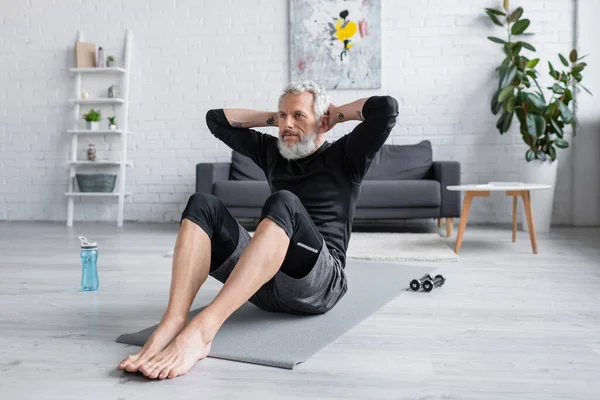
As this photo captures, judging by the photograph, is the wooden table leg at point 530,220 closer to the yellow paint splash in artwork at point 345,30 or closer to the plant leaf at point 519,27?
A: the plant leaf at point 519,27

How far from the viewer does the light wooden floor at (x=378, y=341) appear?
145 cm

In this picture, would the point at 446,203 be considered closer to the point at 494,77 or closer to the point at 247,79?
the point at 494,77

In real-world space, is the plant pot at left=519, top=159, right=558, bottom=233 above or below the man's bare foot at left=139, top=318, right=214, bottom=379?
above

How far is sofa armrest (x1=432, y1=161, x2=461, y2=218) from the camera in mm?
4742

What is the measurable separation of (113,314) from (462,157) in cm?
406

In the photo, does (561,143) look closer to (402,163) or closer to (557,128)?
(557,128)

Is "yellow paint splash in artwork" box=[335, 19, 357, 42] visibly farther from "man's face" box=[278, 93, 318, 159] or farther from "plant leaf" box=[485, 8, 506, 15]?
"man's face" box=[278, 93, 318, 159]

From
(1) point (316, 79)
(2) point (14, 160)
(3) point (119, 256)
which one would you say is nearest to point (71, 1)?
(2) point (14, 160)

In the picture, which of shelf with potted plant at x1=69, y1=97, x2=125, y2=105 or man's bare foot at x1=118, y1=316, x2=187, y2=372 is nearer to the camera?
man's bare foot at x1=118, y1=316, x2=187, y2=372

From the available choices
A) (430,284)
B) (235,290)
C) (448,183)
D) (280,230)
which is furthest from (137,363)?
(448,183)

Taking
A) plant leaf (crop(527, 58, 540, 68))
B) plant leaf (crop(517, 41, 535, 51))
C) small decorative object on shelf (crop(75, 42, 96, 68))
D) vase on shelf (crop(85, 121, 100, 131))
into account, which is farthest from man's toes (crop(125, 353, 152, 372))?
small decorative object on shelf (crop(75, 42, 96, 68))

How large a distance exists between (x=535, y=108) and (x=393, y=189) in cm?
133

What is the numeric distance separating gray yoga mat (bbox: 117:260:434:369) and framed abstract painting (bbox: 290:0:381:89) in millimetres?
3279

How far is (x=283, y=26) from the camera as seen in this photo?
18.8 ft
